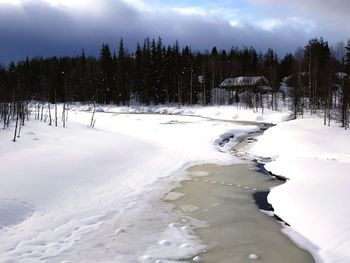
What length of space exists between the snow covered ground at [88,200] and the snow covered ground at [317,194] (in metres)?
2.23

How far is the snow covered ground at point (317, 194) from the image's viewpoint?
7.27 m

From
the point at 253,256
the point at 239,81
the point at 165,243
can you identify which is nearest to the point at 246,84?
the point at 239,81

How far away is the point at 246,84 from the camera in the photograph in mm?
56312

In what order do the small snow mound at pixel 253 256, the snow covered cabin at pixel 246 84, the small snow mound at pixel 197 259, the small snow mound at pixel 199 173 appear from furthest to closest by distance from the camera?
1. the snow covered cabin at pixel 246 84
2. the small snow mound at pixel 199 173
3. the small snow mound at pixel 253 256
4. the small snow mound at pixel 197 259

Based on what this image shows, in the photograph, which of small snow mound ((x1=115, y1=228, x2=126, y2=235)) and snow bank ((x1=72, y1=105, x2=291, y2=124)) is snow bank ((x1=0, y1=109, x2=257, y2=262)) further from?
snow bank ((x1=72, y1=105, x2=291, y2=124))

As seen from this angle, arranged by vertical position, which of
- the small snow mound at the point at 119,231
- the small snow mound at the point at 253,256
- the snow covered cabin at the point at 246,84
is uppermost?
the snow covered cabin at the point at 246,84

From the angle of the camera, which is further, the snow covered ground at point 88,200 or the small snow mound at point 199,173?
the small snow mound at point 199,173

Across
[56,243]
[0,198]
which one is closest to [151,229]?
[56,243]

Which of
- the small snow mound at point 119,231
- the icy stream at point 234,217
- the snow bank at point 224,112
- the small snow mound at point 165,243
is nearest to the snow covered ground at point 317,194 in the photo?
the icy stream at point 234,217

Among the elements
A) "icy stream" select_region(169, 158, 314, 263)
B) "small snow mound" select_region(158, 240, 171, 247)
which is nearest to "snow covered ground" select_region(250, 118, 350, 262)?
"icy stream" select_region(169, 158, 314, 263)

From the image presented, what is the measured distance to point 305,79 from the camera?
5044 cm

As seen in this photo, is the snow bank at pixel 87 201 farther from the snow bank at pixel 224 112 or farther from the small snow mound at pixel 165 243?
the snow bank at pixel 224 112

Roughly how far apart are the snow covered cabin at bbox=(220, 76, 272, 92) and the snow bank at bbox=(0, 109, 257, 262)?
39.1 meters

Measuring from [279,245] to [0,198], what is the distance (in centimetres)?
581
